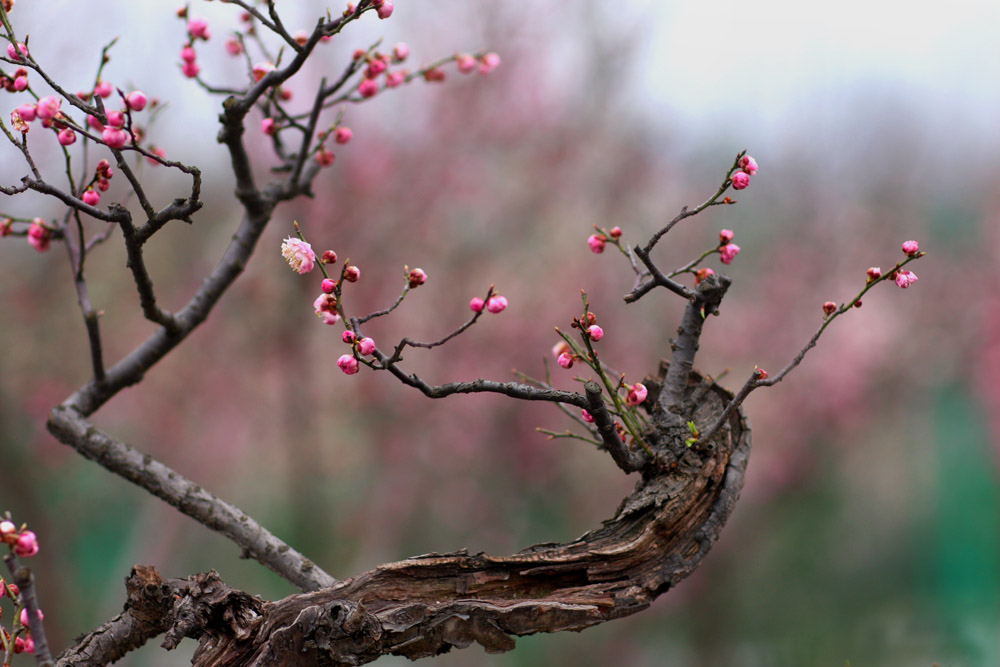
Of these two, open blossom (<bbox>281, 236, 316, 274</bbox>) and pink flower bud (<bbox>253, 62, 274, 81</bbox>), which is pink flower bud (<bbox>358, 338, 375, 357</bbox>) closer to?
open blossom (<bbox>281, 236, 316, 274</bbox>)

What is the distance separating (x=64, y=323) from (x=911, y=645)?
4420 millimetres

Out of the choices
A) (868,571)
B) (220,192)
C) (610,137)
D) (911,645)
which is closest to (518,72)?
(610,137)

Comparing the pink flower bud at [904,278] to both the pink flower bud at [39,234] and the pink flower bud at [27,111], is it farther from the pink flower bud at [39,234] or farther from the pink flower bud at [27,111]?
the pink flower bud at [39,234]

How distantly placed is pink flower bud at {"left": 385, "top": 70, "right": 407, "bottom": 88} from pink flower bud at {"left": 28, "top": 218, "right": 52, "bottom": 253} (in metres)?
0.67

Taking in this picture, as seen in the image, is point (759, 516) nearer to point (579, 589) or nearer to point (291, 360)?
point (291, 360)

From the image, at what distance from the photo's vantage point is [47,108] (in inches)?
35.9

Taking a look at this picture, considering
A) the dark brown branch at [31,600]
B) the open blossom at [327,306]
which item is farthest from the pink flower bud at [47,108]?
the dark brown branch at [31,600]

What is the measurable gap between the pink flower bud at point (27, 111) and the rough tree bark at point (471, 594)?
1.90ft

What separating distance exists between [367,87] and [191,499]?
0.80m

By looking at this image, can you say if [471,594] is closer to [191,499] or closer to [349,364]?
[349,364]

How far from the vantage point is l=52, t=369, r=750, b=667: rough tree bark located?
0.89 meters

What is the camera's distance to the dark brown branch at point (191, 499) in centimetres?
116

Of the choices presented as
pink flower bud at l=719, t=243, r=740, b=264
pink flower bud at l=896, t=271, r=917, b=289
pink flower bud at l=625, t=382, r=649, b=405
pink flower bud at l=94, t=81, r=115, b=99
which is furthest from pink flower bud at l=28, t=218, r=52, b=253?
pink flower bud at l=896, t=271, r=917, b=289

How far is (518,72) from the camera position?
3.78m
